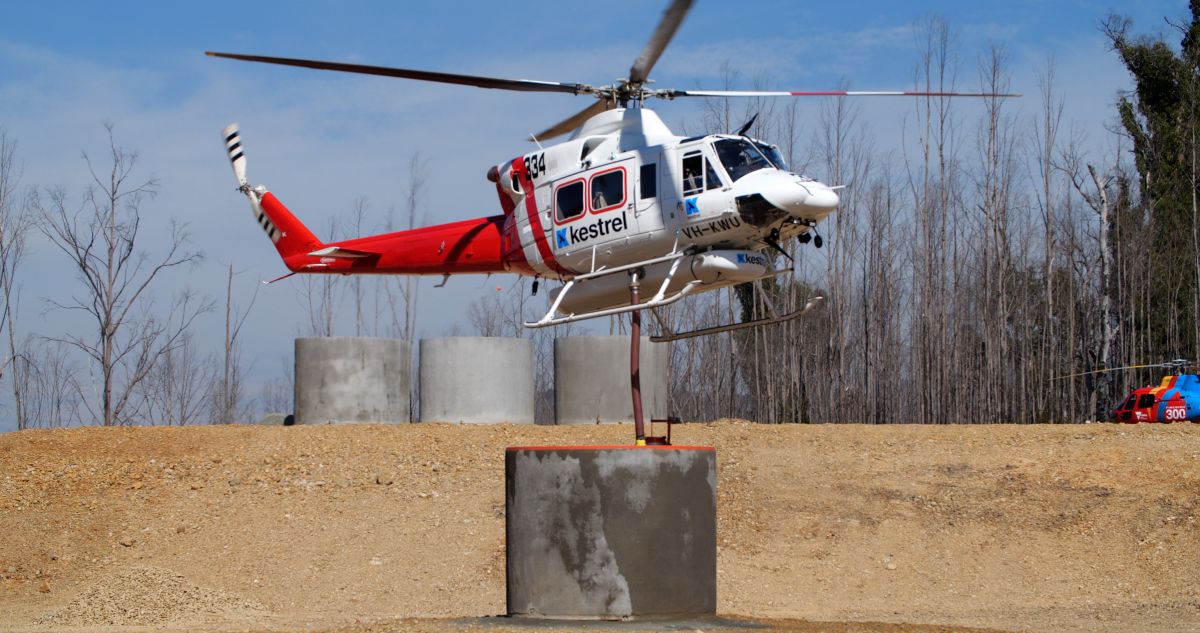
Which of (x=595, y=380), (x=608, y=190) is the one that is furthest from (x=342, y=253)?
(x=595, y=380)

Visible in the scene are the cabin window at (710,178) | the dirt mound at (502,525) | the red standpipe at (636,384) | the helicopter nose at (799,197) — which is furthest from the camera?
the dirt mound at (502,525)

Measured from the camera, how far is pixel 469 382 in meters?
18.9

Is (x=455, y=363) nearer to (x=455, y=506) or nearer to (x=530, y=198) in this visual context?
(x=455, y=506)

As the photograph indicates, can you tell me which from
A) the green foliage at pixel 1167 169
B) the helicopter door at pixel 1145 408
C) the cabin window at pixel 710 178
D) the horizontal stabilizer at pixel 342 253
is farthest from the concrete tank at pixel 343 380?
the green foliage at pixel 1167 169

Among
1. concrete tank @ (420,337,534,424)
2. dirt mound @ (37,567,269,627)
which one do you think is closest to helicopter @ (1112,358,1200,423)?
concrete tank @ (420,337,534,424)

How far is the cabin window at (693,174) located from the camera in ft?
33.8

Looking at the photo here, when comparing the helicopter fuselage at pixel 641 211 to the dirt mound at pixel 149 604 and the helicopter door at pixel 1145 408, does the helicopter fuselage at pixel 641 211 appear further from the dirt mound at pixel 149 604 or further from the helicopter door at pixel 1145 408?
the helicopter door at pixel 1145 408

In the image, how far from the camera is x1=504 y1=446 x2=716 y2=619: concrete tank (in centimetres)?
859

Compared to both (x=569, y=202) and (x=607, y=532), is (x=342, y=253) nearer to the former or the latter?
(x=569, y=202)

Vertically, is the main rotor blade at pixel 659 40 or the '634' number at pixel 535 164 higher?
the main rotor blade at pixel 659 40

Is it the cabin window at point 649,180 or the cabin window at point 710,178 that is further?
the cabin window at point 649,180

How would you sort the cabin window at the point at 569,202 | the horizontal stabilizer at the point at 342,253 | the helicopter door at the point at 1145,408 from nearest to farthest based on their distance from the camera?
1. the cabin window at the point at 569,202
2. the horizontal stabilizer at the point at 342,253
3. the helicopter door at the point at 1145,408

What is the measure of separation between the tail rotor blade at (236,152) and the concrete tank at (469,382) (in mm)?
4545

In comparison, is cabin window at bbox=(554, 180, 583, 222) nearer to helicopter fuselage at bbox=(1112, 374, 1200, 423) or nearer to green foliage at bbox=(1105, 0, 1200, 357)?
helicopter fuselage at bbox=(1112, 374, 1200, 423)
